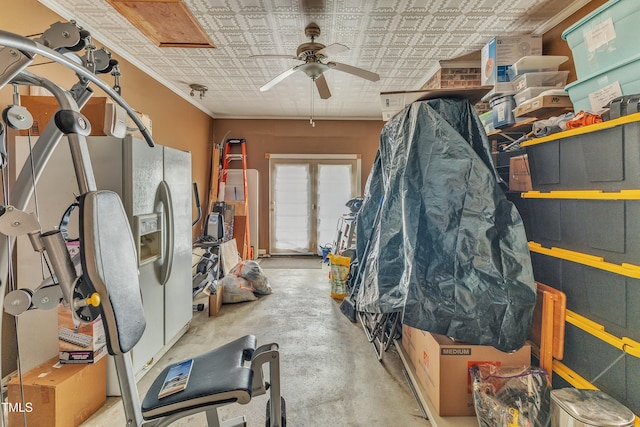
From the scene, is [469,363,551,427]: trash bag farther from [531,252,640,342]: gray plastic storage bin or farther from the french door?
the french door

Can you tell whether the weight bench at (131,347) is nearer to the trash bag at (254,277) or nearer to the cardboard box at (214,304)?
the cardboard box at (214,304)

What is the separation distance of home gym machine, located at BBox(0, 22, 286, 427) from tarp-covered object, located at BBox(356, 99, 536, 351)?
0.88 metres

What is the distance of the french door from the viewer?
21.1 ft

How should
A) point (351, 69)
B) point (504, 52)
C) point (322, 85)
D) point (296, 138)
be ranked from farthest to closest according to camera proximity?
point (296, 138), point (322, 85), point (351, 69), point (504, 52)

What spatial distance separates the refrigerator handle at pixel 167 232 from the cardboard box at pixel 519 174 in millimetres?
2429

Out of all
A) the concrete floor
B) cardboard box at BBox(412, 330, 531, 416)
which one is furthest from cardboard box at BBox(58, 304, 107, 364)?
cardboard box at BBox(412, 330, 531, 416)

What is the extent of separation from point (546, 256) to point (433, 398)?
3.39 feet

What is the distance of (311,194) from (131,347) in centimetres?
546

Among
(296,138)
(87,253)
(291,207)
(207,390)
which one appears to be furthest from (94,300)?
(296,138)

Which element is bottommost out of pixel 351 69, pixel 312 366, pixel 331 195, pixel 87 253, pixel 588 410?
pixel 312 366

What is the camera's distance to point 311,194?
21.2 feet

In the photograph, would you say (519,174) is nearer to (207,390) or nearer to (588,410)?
(588,410)

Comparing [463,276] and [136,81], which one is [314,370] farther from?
[136,81]

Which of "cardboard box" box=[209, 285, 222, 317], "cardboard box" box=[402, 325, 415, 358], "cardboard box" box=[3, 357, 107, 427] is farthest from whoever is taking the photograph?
"cardboard box" box=[209, 285, 222, 317]
